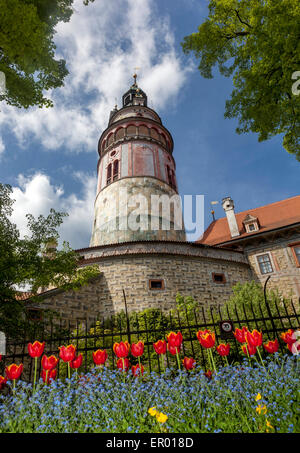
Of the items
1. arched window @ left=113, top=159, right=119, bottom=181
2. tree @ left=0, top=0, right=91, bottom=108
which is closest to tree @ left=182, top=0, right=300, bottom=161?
tree @ left=0, top=0, right=91, bottom=108

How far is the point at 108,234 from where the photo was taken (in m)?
19.3

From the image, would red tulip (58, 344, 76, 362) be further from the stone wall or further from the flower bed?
the stone wall

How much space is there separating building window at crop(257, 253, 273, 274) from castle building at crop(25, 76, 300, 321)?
0.19 ft

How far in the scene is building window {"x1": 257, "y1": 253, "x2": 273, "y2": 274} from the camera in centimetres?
1678

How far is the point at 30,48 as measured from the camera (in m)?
6.52

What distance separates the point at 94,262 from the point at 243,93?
11.0 metres

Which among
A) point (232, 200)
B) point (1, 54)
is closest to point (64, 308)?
point (1, 54)

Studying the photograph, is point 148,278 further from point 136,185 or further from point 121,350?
point 121,350

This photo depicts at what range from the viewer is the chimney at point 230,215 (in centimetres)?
1884

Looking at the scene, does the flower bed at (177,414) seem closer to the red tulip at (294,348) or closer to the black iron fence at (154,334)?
the red tulip at (294,348)

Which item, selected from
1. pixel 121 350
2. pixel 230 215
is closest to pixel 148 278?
pixel 230 215

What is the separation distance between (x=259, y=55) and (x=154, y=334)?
9.57 metres
